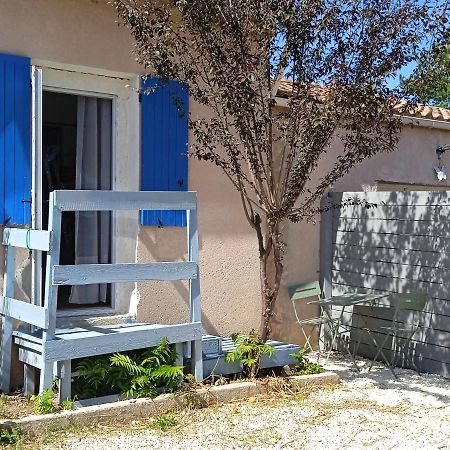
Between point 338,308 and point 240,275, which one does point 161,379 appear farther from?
point 338,308

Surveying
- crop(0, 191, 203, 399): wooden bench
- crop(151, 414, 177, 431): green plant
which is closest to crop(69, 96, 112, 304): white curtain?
crop(0, 191, 203, 399): wooden bench

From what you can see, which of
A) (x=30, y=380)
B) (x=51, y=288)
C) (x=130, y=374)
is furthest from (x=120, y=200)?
(x=30, y=380)

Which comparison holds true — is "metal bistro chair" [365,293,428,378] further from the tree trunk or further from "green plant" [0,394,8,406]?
"green plant" [0,394,8,406]

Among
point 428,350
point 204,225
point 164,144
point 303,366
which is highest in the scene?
point 164,144

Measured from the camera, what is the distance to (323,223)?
25.4ft

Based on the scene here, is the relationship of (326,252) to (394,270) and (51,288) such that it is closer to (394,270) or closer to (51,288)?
(394,270)

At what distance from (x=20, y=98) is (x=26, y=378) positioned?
7.39 feet

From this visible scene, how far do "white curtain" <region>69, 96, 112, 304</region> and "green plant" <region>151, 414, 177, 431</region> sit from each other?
5.52 ft

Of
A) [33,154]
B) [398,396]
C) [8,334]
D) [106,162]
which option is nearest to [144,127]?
[106,162]

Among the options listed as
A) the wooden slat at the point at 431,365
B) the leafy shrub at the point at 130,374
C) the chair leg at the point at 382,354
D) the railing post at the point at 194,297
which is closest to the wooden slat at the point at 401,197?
the chair leg at the point at 382,354

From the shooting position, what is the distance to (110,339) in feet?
16.6

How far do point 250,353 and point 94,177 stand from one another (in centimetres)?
216

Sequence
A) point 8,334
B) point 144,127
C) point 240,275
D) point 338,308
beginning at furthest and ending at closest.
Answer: point 338,308, point 240,275, point 144,127, point 8,334

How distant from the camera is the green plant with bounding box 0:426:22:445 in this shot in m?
4.40
